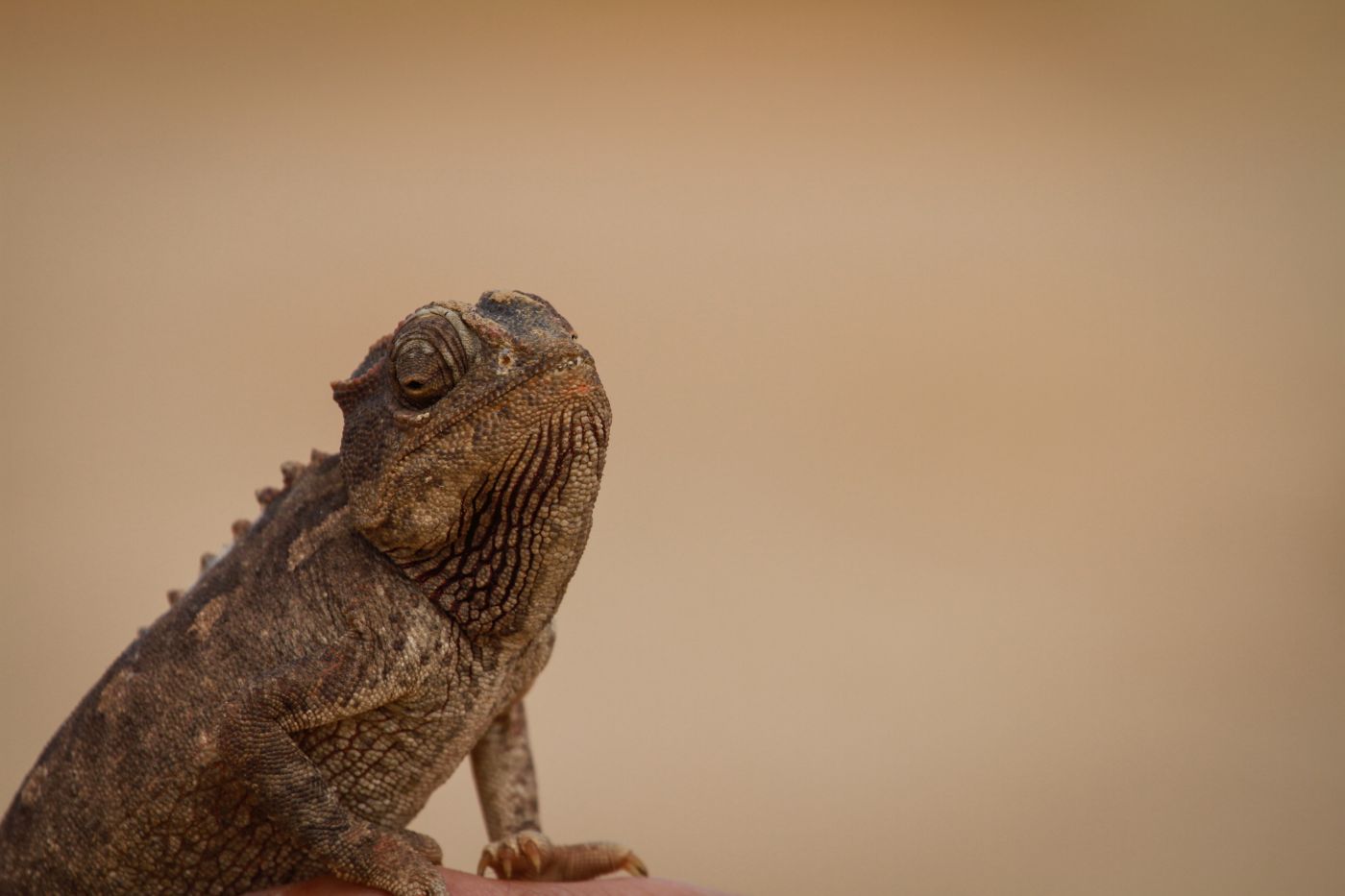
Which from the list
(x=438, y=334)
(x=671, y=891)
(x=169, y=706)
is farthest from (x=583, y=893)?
(x=438, y=334)

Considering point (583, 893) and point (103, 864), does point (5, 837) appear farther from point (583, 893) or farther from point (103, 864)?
point (583, 893)

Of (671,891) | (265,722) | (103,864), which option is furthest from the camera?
(671,891)

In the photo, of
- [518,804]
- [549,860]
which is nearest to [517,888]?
[549,860]

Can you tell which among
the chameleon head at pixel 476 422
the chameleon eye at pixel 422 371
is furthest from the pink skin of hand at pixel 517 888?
the chameleon eye at pixel 422 371

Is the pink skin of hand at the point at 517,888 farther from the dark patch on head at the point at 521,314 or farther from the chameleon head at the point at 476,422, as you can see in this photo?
the dark patch on head at the point at 521,314

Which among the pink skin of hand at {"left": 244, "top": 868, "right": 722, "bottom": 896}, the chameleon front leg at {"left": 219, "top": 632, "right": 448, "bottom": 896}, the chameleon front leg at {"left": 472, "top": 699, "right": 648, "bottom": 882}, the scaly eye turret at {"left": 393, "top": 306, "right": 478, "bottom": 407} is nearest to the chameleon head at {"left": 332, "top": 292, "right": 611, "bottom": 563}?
the scaly eye turret at {"left": 393, "top": 306, "right": 478, "bottom": 407}

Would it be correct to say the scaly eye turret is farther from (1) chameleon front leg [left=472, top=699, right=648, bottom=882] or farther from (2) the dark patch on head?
(1) chameleon front leg [left=472, top=699, right=648, bottom=882]

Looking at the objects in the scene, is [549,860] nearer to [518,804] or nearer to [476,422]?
[518,804]
